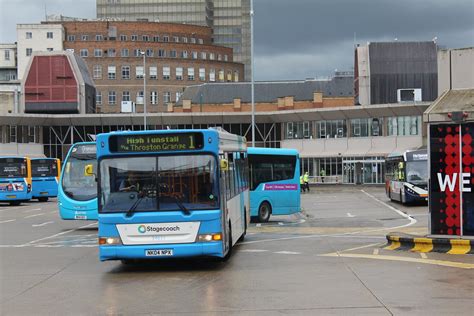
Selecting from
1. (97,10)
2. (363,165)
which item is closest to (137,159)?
(363,165)

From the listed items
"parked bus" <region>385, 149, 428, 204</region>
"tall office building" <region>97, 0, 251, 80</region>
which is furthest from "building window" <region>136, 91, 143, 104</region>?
"parked bus" <region>385, 149, 428, 204</region>

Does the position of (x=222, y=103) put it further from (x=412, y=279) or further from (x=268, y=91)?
(x=412, y=279)

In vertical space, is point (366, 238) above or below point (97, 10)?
below

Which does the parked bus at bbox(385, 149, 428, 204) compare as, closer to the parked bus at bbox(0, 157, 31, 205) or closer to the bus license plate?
the parked bus at bbox(0, 157, 31, 205)

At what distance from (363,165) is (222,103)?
32.2 metres

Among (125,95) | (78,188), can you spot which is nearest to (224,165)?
(78,188)

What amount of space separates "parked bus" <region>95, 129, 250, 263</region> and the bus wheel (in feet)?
43.9

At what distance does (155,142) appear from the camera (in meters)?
13.5

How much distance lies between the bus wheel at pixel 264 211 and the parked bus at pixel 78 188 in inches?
246

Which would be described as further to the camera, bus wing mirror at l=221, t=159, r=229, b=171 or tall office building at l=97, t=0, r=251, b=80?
tall office building at l=97, t=0, r=251, b=80

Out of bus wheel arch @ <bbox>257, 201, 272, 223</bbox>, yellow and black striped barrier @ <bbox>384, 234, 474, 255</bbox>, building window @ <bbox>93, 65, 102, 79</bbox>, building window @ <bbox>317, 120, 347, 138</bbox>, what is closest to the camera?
yellow and black striped barrier @ <bbox>384, 234, 474, 255</bbox>

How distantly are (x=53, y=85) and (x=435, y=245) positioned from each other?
267ft

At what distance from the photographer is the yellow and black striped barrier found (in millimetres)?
15172

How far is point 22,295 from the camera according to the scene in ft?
37.0
